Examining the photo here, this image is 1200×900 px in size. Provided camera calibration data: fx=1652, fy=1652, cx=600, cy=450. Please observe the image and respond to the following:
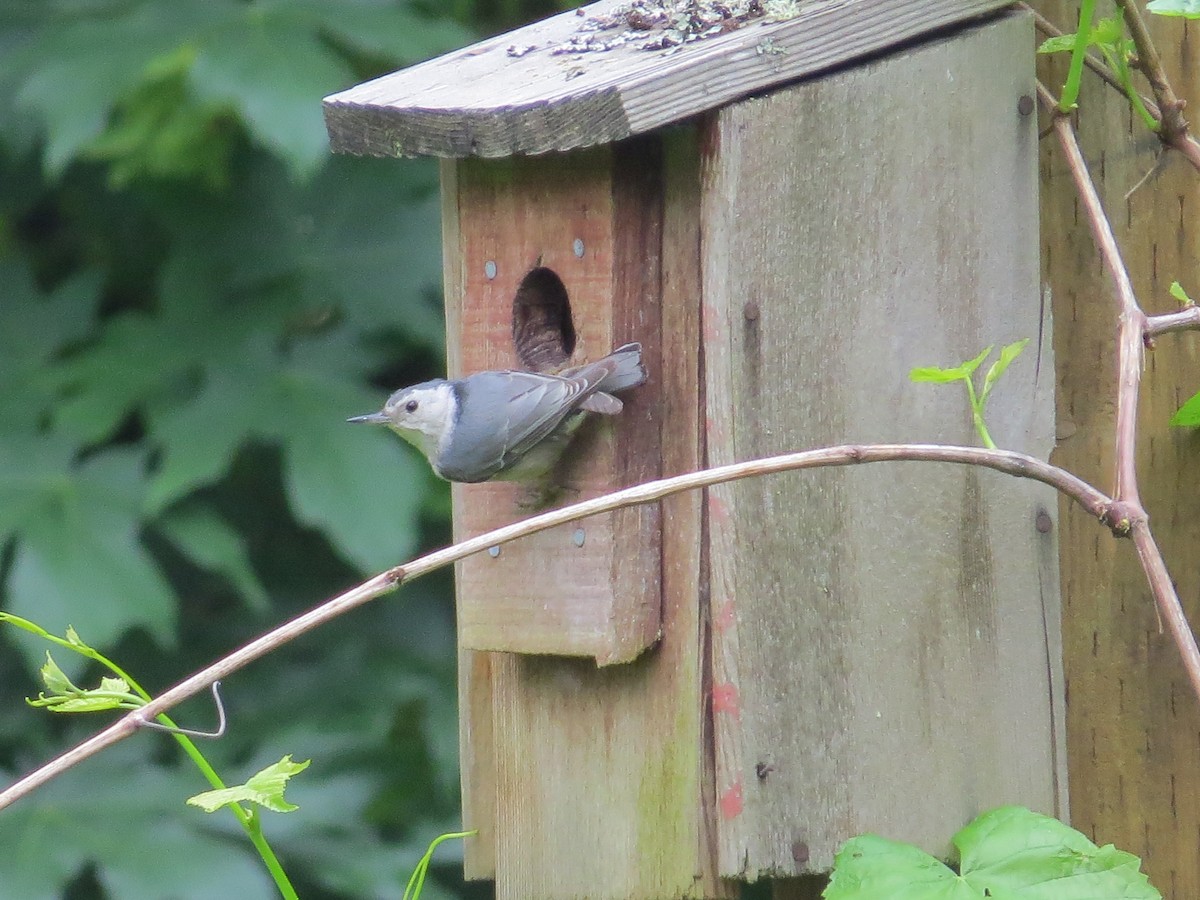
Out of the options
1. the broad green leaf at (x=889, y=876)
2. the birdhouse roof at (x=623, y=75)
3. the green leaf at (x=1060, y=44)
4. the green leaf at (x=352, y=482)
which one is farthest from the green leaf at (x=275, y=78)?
the broad green leaf at (x=889, y=876)

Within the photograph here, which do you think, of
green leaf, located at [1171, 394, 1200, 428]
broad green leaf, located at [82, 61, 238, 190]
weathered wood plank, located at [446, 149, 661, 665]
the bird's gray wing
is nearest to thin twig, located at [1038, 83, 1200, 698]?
green leaf, located at [1171, 394, 1200, 428]

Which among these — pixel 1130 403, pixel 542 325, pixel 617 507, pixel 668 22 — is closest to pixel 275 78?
pixel 542 325

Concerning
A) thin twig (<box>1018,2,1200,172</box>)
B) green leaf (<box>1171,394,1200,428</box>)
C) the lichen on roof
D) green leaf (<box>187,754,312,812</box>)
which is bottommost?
green leaf (<box>187,754,312,812</box>)

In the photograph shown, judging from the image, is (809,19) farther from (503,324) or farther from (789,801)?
(789,801)

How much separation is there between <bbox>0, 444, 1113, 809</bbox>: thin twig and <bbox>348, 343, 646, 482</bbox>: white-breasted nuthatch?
440 millimetres

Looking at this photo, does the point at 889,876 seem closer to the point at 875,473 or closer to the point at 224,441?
the point at 875,473

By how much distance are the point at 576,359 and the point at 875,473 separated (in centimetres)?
38

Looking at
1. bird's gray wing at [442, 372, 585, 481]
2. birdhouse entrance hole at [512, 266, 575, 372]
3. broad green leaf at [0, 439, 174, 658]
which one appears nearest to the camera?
bird's gray wing at [442, 372, 585, 481]

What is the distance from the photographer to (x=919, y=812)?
1.89 meters


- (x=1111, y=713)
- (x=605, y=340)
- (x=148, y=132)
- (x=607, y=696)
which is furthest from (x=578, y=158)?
(x=148, y=132)

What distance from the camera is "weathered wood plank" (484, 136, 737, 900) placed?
186 cm

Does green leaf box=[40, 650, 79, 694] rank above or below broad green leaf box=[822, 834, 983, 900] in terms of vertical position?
above

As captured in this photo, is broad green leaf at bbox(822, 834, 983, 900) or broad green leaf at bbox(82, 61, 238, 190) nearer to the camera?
broad green leaf at bbox(822, 834, 983, 900)

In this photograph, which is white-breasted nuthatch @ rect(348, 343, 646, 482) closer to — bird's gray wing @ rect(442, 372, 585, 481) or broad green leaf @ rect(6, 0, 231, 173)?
bird's gray wing @ rect(442, 372, 585, 481)
